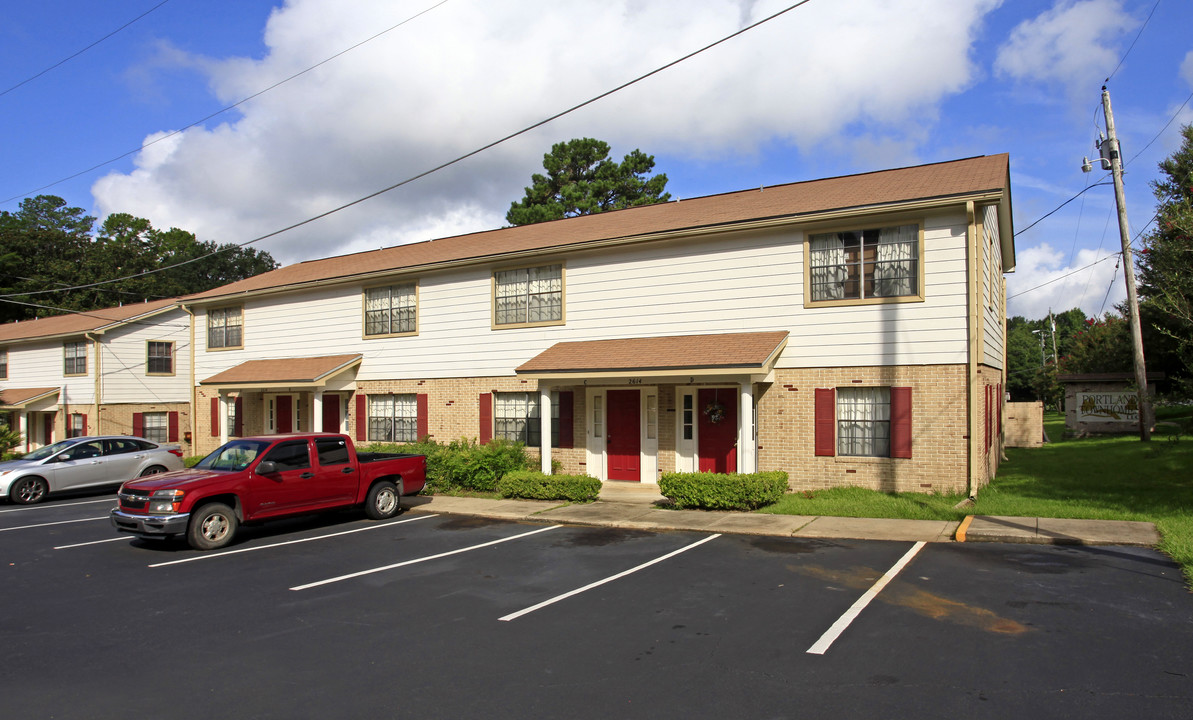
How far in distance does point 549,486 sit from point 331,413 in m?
9.94

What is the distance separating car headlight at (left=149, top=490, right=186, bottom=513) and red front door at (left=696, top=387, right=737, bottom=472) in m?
9.79

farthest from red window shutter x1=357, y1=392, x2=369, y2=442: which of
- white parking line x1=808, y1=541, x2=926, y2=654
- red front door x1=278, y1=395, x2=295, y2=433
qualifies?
white parking line x1=808, y1=541, x2=926, y2=654

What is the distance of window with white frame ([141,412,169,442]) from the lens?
30.5 meters

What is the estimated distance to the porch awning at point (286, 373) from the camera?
20.5 m

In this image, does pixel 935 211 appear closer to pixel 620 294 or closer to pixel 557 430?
pixel 620 294

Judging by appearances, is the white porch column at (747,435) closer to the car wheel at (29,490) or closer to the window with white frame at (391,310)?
the window with white frame at (391,310)

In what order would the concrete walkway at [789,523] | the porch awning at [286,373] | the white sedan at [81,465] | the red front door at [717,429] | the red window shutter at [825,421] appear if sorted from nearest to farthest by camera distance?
the concrete walkway at [789,523], the red window shutter at [825,421], the red front door at [717,429], the white sedan at [81,465], the porch awning at [286,373]

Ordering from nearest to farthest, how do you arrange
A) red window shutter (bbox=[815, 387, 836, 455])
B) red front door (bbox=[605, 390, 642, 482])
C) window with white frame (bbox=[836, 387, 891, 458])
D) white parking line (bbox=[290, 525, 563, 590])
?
white parking line (bbox=[290, 525, 563, 590]) → window with white frame (bbox=[836, 387, 891, 458]) → red window shutter (bbox=[815, 387, 836, 455]) → red front door (bbox=[605, 390, 642, 482])

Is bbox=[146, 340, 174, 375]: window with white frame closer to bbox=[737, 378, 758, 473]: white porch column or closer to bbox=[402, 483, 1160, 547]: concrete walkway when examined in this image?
bbox=[402, 483, 1160, 547]: concrete walkway

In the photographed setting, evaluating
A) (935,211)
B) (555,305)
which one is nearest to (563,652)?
(935,211)

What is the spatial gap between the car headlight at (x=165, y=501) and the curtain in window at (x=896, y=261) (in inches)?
488

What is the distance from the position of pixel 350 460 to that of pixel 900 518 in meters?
9.49

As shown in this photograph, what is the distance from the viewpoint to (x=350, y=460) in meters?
13.3

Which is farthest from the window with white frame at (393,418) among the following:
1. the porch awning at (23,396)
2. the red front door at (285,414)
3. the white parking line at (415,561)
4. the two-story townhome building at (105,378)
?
the porch awning at (23,396)
